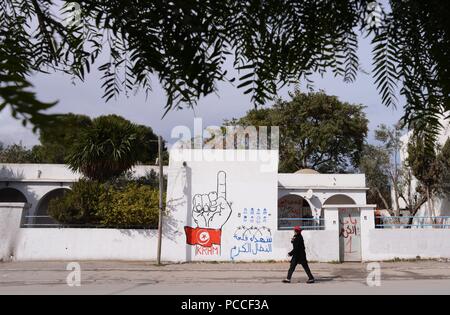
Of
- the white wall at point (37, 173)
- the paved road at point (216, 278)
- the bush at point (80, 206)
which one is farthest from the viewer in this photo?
the white wall at point (37, 173)

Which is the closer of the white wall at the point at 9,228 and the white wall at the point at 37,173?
the white wall at the point at 9,228

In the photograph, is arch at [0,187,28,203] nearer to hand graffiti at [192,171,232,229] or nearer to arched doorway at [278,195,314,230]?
hand graffiti at [192,171,232,229]

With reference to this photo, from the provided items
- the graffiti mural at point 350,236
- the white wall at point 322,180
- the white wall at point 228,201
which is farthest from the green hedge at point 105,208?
the white wall at point 322,180

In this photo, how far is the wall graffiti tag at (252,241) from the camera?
14.5 metres

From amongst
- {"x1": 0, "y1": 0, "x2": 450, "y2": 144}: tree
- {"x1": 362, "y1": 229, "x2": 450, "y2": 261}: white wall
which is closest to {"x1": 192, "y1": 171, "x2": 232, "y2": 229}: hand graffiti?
{"x1": 362, "y1": 229, "x2": 450, "y2": 261}: white wall

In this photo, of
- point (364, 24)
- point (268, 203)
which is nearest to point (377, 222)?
point (268, 203)

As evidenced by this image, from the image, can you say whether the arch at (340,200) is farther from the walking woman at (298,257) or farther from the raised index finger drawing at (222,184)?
the walking woman at (298,257)

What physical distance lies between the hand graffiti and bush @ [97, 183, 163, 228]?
4.71 ft

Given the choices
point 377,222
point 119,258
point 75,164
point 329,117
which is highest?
A: point 329,117

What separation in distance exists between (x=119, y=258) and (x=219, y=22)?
562 inches

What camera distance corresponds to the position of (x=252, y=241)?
47.6 ft

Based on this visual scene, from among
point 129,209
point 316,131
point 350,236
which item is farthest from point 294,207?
point 129,209

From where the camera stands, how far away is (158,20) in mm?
816

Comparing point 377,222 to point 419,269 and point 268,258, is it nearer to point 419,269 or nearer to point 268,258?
point 419,269
